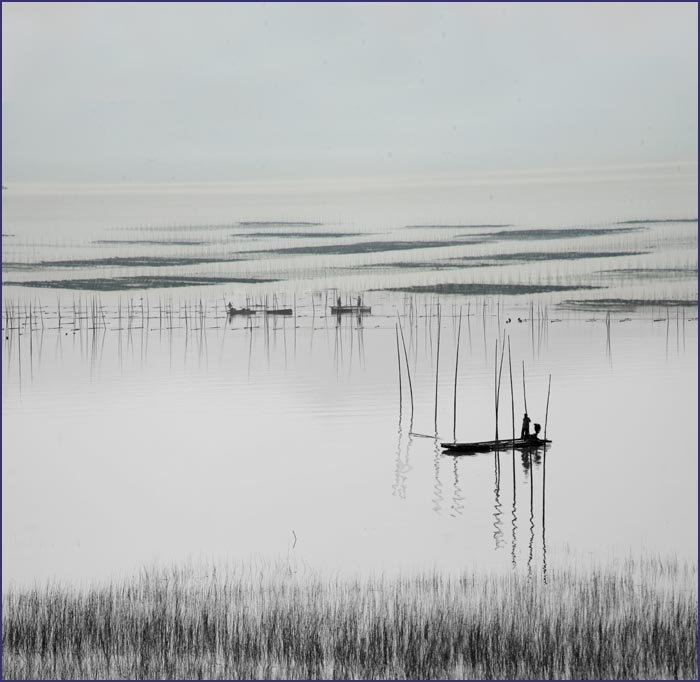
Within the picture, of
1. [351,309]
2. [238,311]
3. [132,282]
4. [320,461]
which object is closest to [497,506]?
[320,461]

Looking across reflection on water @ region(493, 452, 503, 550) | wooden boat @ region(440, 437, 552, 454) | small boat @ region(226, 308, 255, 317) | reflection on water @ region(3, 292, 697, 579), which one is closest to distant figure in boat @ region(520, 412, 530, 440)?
wooden boat @ region(440, 437, 552, 454)

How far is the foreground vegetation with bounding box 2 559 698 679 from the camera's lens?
27.2 feet

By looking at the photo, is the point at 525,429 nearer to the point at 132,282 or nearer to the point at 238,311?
the point at 132,282

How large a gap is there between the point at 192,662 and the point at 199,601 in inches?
54.7

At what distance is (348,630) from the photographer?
887 centimetres

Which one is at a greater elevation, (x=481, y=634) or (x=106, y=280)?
(x=106, y=280)

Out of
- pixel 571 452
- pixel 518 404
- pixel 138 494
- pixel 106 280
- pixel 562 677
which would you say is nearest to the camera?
pixel 562 677

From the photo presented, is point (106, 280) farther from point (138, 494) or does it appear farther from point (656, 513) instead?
point (656, 513)

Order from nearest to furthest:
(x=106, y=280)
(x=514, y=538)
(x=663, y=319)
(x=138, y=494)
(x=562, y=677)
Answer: (x=562, y=677), (x=514, y=538), (x=138, y=494), (x=106, y=280), (x=663, y=319)

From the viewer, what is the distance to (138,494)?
48.2ft

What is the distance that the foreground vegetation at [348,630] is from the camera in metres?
8.30

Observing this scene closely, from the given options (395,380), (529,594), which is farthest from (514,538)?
(395,380)

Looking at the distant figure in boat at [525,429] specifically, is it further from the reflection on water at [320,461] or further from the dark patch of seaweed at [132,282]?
the dark patch of seaweed at [132,282]

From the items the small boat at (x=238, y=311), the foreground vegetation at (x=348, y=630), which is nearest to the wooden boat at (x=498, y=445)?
the foreground vegetation at (x=348, y=630)
